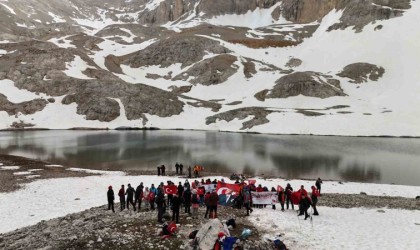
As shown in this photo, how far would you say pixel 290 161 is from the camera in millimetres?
56375

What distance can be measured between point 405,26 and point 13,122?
15721 centimetres

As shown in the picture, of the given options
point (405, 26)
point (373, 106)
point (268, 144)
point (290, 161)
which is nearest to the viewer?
point (290, 161)

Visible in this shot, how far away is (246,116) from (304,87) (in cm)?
2851

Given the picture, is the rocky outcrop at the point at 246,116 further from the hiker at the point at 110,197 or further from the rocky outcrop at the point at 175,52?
the hiker at the point at 110,197

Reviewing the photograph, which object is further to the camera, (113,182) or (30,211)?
(113,182)

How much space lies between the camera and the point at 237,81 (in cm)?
14262

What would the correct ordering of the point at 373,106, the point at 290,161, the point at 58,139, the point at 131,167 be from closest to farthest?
the point at 131,167, the point at 290,161, the point at 58,139, the point at 373,106

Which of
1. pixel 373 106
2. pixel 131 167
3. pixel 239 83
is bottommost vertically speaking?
pixel 131 167

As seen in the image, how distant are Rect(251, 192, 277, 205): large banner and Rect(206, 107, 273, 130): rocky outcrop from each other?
76794 mm

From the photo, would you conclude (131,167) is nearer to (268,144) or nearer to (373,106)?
(268,144)

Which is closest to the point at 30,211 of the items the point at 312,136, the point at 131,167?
the point at 131,167

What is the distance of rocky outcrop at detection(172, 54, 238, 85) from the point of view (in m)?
147

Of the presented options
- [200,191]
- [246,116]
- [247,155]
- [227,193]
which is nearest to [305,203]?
[227,193]

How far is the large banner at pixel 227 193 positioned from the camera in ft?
91.9
